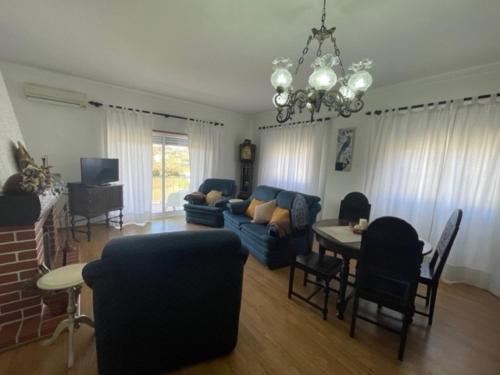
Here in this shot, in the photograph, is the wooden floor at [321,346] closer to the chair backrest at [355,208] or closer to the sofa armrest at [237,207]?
the chair backrest at [355,208]

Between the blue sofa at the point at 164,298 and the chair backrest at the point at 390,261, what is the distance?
980mm

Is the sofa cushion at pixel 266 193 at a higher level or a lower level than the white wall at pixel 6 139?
lower

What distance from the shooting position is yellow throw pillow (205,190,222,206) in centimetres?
451

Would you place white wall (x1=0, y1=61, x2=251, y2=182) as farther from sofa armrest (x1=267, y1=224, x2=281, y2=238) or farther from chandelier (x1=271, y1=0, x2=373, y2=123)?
chandelier (x1=271, y1=0, x2=373, y2=123)

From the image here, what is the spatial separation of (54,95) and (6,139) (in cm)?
210

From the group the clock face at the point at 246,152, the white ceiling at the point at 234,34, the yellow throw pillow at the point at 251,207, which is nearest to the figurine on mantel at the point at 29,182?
the white ceiling at the point at 234,34

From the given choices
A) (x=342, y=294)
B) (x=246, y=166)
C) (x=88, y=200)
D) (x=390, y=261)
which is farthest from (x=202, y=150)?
(x=390, y=261)

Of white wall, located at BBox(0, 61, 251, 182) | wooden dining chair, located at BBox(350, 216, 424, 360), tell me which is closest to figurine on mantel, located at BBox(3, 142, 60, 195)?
wooden dining chair, located at BBox(350, 216, 424, 360)

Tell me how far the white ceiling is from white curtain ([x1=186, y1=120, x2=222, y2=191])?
5.93 ft

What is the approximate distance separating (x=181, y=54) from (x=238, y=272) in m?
2.52

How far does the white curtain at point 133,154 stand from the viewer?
4.07m

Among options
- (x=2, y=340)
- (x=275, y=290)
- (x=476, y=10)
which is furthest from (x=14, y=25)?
(x=476, y=10)

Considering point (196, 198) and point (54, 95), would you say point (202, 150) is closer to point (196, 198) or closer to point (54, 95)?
point (196, 198)

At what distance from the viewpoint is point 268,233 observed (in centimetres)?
288
